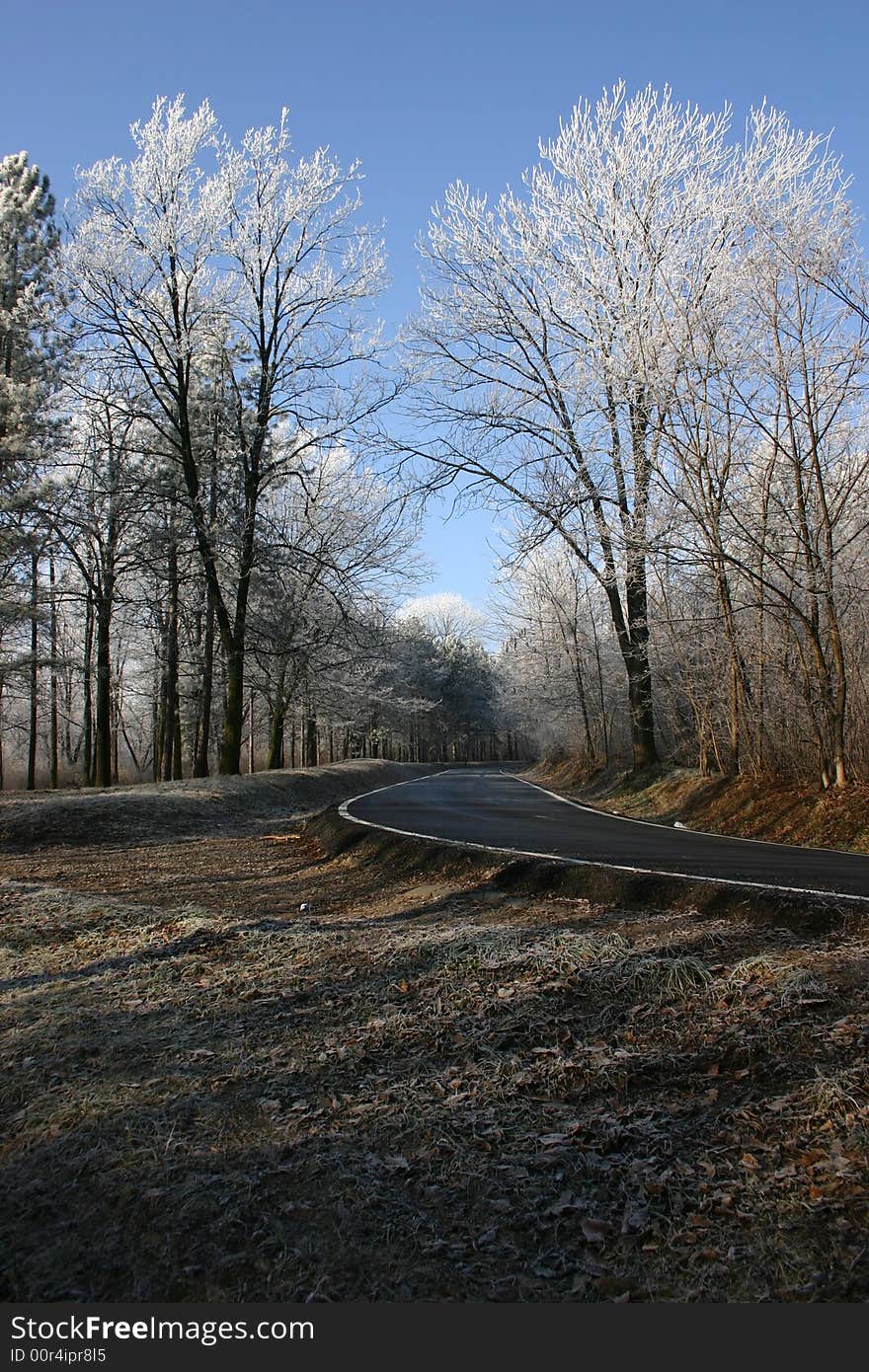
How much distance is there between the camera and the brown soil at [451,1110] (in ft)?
9.61

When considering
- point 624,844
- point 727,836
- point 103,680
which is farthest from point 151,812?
point 103,680

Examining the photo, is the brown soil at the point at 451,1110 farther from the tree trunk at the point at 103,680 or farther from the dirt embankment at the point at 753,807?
the tree trunk at the point at 103,680

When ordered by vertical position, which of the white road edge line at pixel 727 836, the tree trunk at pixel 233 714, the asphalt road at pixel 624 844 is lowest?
the white road edge line at pixel 727 836

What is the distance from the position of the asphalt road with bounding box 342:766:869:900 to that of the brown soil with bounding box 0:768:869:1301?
4.20 ft

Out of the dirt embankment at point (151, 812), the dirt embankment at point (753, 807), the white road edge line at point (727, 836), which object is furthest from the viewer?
the dirt embankment at point (151, 812)

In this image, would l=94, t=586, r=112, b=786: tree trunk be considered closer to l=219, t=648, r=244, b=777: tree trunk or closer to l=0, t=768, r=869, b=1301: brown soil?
l=219, t=648, r=244, b=777: tree trunk

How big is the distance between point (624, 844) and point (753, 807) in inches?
163

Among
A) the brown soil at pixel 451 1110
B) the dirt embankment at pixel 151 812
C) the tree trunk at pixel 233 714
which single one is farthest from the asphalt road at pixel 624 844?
the tree trunk at pixel 233 714

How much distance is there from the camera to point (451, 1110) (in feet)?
12.9

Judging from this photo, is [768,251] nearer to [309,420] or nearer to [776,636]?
[776,636]

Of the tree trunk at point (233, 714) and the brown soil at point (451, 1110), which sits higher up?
the tree trunk at point (233, 714)

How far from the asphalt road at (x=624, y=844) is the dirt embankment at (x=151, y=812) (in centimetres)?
222

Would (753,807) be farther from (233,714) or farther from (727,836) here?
(233,714)

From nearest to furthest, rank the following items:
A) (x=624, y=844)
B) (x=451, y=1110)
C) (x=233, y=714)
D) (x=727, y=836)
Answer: (x=451, y=1110) → (x=624, y=844) → (x=727, y=836) → (x=233, y=714)
